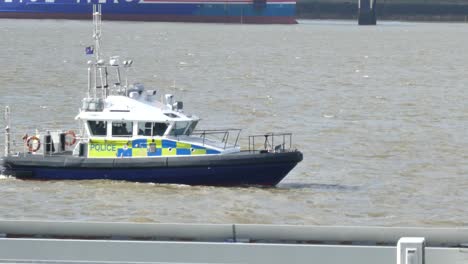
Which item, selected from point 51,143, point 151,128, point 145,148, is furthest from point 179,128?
point 51,143

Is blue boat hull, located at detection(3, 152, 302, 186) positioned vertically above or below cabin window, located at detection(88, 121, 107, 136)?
below

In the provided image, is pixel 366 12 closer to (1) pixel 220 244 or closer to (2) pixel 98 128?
(2) pixel 98 128

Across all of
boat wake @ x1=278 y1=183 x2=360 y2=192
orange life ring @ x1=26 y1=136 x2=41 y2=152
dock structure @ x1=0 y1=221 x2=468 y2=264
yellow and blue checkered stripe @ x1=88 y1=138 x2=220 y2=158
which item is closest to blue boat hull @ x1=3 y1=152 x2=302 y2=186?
yellow and blue checkered stripe @ x1=88 y1=138 x2=220 y2=158

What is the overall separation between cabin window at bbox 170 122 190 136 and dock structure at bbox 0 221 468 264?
1795 centimetres

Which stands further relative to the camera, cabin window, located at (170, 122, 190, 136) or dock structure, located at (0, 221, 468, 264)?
cabin window, located at (170, 122, 190, 136)

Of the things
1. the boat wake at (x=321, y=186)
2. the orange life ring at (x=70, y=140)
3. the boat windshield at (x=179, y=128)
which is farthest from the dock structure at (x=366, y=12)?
the boat windshield at (x=179, y=128)

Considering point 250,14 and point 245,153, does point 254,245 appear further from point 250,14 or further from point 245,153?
point 250,14

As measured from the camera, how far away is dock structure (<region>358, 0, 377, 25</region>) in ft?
601

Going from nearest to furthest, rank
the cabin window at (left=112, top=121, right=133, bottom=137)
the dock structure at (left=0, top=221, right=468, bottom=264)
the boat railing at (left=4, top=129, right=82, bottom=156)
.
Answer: the dock structure at (left=0, top=221, right=468, bottom=264) < the cabin window at (left=112, top=121, right=133, bottom=137) < the boat railing at (left=4, top=129, right=82, bottom=156)

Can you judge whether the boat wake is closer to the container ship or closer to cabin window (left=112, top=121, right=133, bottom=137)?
cabin window (left=112, top=121, right=133, bottom=137)

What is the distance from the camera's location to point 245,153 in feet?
101

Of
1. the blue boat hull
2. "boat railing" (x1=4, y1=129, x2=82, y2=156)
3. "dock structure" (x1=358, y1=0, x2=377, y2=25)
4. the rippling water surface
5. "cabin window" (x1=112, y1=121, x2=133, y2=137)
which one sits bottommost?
"dock structure" (x1=358, y1=0, x2=377, y2=25)

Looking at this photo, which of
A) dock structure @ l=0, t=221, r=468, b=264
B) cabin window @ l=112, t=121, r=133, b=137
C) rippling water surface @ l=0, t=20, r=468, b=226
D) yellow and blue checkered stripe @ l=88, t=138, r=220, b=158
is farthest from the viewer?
cabin window @ l=112, t=121, r=133, b=137

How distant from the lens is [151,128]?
3033 cm
